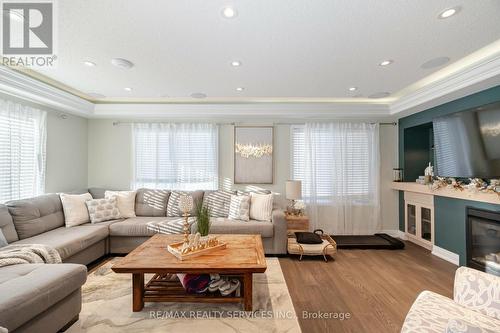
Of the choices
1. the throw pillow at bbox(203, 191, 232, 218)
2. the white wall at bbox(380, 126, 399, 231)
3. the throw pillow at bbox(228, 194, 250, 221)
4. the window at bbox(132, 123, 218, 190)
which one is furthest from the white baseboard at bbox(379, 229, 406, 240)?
the window at bbox(132, 123, 218, 190)

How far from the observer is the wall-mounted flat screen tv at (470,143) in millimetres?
2527

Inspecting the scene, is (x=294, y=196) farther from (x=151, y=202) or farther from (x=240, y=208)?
(x=151, y=202)

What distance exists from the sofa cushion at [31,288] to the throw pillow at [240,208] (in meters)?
2.15

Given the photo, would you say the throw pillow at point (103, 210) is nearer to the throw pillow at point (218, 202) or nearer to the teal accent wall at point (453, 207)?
the throw pillow at point (218, 202)

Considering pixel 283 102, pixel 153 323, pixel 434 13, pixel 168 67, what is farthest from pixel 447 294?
pixel 168 67

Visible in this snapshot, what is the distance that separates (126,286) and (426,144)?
549 cm

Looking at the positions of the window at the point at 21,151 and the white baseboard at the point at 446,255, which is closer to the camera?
the window at the point at 21,151

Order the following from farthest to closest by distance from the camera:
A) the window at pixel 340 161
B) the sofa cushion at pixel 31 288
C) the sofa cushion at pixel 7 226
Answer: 1. the window at pixel 340 161
2. the sofa cushion at pixel 7 226
3. the sofa cushion at pixel 31 288

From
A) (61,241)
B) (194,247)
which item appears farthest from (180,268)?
(61,241)

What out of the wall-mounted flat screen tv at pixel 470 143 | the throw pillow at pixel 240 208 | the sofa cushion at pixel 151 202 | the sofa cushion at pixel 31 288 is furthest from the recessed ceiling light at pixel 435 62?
the sofa cushion at pixel 151 202

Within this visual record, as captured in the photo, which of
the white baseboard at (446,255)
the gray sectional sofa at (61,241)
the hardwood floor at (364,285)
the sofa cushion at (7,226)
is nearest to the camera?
the gray sectional sofa at (61,241)

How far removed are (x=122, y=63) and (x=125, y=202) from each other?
7.84 ft

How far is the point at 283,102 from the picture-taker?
4039 millimetres

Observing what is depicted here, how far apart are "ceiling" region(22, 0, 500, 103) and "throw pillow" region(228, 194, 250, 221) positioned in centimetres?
185
